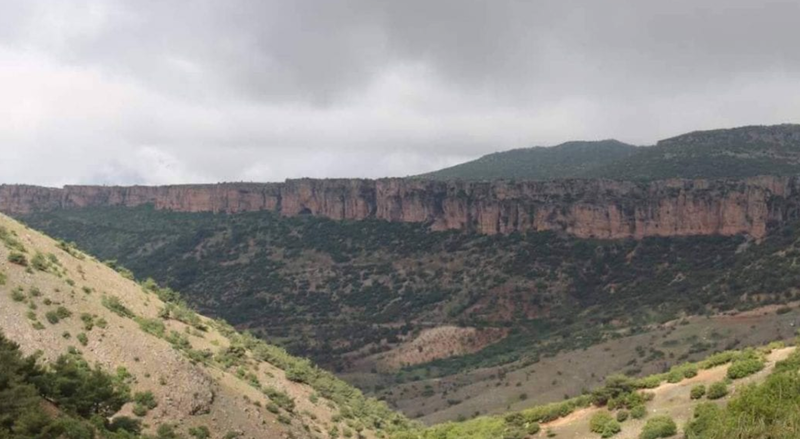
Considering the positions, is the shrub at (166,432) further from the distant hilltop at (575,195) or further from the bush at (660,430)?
the distant hilltop at (575,195)

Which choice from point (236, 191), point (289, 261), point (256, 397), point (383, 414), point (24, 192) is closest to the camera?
point (256, 397)

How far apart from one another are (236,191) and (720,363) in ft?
401

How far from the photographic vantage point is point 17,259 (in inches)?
1098

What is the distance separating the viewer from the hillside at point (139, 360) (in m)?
24.1

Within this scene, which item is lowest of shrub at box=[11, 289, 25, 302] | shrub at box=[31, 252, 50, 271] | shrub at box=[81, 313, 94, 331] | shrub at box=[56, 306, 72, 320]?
shrub at box=[81, 313, 94, 331]

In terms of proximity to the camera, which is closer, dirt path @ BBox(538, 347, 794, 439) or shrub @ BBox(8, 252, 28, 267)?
dirt path @ BBox(538, 347, 794, 439)

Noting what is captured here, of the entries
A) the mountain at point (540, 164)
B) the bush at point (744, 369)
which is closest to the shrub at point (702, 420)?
the bush at point (744, 369)

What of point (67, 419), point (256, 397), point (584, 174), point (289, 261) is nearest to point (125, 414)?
point (67, 419)

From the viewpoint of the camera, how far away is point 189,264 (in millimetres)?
119812

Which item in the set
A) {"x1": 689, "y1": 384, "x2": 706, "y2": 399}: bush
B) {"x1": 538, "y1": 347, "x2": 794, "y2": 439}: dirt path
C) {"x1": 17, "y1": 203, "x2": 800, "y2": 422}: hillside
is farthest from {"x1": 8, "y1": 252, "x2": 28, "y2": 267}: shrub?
{"x1": 17, "y1": 203, "x2": 800, "y2": 422}: hillside

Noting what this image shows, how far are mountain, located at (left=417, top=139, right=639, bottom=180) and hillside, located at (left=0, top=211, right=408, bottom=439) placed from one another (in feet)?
387

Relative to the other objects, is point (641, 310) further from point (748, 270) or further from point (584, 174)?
point (584, 174)

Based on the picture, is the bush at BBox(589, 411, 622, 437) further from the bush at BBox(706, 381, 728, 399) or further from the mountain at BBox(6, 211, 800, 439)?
the bush at BBox(706, 381, 728, 399)

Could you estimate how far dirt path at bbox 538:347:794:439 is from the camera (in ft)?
78.1
